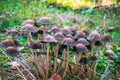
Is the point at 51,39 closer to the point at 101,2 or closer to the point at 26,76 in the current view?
the point at 26,76

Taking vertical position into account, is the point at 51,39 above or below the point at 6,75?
above

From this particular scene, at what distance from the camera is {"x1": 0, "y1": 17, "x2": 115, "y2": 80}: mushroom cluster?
103 inches

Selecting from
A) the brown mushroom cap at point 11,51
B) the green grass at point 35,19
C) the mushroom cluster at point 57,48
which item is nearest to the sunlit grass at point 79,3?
the green grass at point 35,19

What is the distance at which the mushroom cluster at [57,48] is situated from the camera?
2.61m

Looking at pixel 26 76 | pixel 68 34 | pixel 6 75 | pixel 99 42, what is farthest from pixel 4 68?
pixel 99 42

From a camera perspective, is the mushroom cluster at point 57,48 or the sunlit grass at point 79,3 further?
the sunlit grass at point 79,3

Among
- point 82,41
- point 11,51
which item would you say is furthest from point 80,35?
point 11,51

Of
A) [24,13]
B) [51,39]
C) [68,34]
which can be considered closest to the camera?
[51,39]

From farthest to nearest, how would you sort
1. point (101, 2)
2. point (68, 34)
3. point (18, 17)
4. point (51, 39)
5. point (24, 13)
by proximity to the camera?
point (101, 2) → point (24, 13) → point (18, 17) → point (68, 34) → point (51, 39)

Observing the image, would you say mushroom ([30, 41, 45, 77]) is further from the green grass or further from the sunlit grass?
the sunlit grass

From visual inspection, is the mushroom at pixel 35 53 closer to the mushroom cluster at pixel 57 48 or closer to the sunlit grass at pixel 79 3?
the mushroom cluster at pixel 57 48

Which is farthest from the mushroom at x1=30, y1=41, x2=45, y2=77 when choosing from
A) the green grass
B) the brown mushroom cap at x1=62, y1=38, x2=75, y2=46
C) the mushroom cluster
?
the green grass

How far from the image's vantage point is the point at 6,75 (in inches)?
121

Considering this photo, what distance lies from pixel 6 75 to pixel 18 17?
2.29 meters
